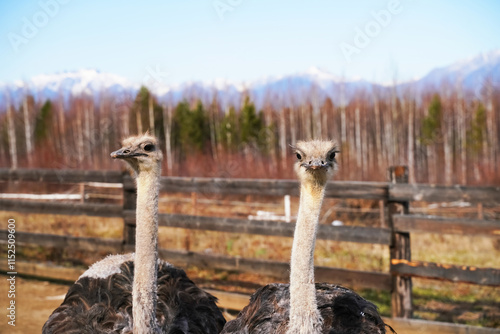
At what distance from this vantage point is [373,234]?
164 inches

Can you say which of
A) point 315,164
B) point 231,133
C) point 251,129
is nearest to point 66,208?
point 315,164

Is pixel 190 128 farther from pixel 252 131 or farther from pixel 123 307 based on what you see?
pixel 123 307

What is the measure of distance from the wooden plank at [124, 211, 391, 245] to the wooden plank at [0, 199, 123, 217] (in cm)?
26

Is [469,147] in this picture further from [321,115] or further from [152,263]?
[152,263]

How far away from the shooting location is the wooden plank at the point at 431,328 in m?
3.82

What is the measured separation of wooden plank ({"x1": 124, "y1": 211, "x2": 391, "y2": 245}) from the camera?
418 centimetres

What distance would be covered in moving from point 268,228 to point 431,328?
5.09 ft

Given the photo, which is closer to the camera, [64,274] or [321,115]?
[64,274]

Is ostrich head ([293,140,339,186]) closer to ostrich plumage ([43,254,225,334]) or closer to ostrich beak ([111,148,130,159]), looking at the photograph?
ostrich beak ([111,148,130,159])

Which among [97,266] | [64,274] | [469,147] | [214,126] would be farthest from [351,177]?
[97,266]

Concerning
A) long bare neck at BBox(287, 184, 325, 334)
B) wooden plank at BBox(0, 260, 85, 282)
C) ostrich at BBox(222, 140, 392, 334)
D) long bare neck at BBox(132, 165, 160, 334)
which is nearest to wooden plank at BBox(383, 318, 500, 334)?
→ ostrich at BBox(222, 140, 392, 334)

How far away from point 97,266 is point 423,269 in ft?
8.03

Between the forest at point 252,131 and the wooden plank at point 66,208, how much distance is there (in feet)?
50.1

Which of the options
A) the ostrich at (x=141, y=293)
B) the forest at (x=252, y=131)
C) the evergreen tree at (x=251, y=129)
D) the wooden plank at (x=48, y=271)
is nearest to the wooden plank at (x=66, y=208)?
the wooden plank at (x=48, y=271)
